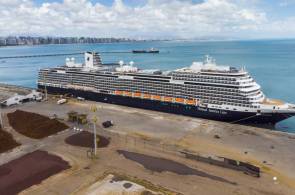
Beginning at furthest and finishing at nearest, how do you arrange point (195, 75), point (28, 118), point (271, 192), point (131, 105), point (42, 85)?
1. point (42, 85)
2. point (131, 105)
3. point (195, 75)
4. point (28, 118)
5. point (271, 192)

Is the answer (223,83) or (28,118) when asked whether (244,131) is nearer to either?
(223,83)

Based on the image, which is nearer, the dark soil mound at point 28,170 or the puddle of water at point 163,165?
the dark soil mound at point 28,170

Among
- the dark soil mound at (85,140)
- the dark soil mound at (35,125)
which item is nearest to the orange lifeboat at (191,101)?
the dark soil mound at (85,140)

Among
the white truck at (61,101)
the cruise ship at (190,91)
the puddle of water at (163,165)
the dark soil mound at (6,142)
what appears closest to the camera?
the puddle of water at (163,165)

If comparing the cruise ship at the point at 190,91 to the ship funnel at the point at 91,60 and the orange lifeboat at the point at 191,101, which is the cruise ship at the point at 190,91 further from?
the ship funnel at the point at 91,60

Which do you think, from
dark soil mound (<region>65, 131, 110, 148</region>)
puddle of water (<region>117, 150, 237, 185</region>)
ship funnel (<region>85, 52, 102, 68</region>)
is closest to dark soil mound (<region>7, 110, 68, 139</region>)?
dark soil mound (<region>65, 131, 110, 148</region>)

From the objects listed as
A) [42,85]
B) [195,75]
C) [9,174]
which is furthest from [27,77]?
[9,174]

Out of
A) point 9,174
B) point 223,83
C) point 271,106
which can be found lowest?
point 9,174

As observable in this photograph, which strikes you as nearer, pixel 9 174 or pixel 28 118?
pixel 9 174
